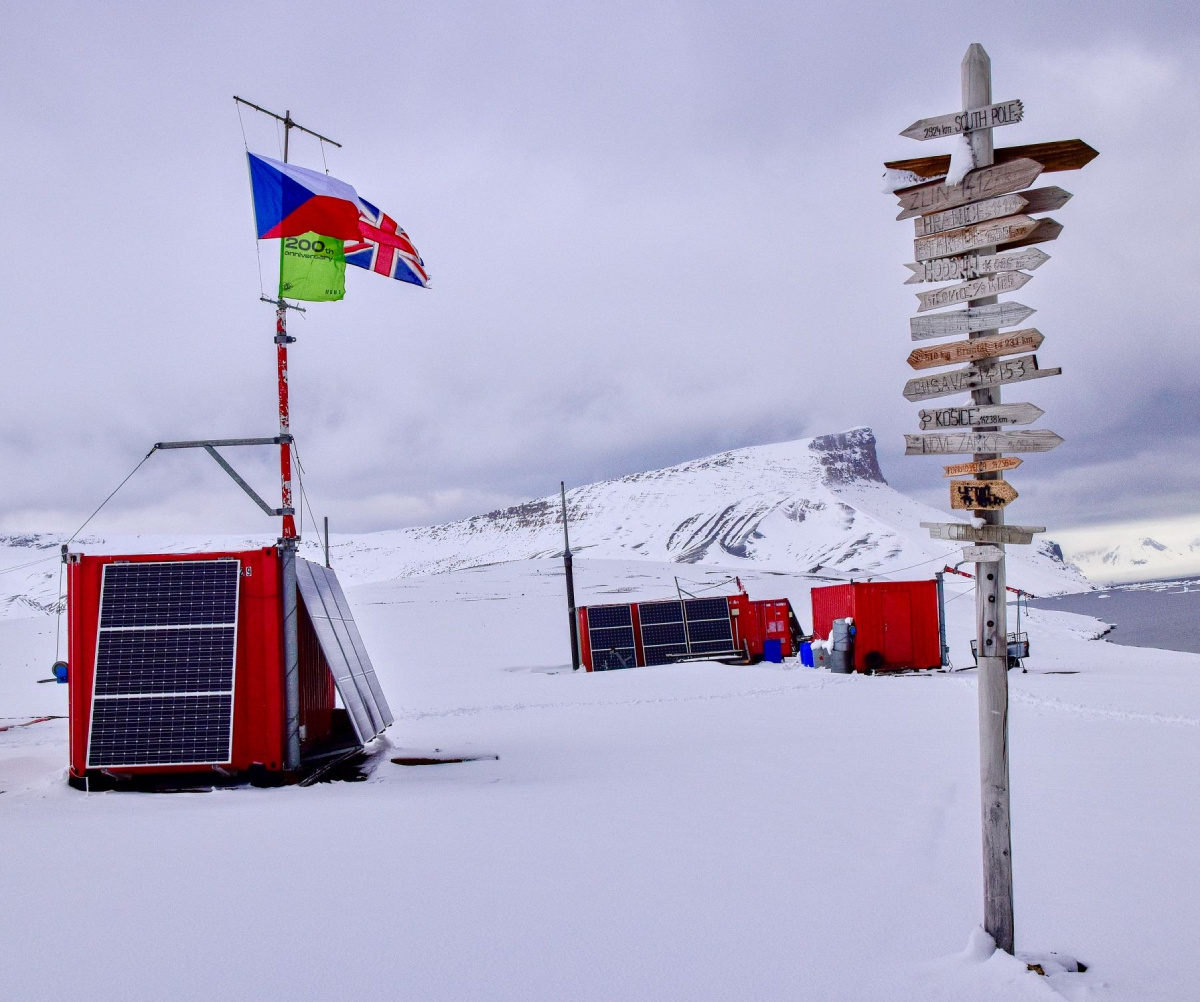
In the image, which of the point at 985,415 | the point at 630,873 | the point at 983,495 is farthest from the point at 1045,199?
the point at 630,873

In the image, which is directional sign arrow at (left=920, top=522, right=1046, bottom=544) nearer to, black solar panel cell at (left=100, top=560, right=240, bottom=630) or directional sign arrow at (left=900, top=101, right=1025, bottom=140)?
directional sign arrow at (left=900, top=101, right=1025, bottom=140)

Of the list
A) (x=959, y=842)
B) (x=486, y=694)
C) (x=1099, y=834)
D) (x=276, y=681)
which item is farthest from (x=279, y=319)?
(x=486, y=694)

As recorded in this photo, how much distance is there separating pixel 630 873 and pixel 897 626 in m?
18.0

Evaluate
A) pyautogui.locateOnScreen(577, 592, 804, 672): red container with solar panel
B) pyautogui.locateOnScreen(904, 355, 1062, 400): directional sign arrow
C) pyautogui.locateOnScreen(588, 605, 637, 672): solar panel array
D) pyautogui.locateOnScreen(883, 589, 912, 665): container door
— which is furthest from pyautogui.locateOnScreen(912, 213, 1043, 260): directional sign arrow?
pyautogui.locateOnScreen(588, 605, 637, 672): solar panel array

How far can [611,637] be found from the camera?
80.8 feet

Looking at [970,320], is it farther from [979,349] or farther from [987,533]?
[987,533]

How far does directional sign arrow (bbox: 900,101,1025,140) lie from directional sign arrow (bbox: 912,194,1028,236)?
37 cm

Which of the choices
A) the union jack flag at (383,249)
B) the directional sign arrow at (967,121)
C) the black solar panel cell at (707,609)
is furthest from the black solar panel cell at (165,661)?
the black solar panel cell at (707,609)

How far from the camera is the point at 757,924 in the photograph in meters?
4.17

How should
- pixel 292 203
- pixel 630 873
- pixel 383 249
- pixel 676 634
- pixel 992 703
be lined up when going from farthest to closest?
pixel 676 634
pixel 383 249
pixel 292 203
pixel 630 873
pixel 992 703

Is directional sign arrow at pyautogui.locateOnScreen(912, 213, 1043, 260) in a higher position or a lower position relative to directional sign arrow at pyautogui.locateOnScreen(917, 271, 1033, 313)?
higher

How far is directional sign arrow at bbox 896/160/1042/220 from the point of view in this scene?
397 centimetres

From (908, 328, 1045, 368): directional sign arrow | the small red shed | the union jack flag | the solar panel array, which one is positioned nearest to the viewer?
(908, 328, 1045, 368): directional sign arrow

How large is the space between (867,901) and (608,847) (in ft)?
5.51
